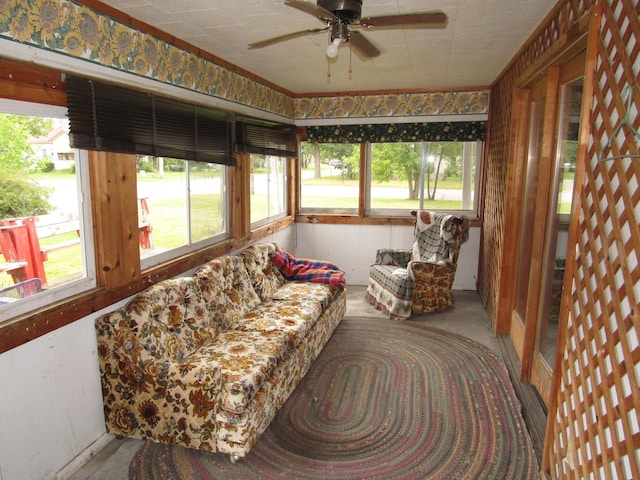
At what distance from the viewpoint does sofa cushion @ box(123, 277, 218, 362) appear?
8.04 ft

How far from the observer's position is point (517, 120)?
3.62 metres

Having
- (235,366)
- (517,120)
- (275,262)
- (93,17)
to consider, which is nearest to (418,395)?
(235,366)

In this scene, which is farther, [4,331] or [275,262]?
[275,262]

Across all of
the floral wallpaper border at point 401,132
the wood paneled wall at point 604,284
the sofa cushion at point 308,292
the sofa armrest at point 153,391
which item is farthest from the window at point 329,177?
the sofa armrest at point 153,391

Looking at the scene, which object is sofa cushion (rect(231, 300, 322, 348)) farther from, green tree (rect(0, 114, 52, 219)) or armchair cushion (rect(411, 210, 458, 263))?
armchair cushion (rect(411, 210, 458, 263))

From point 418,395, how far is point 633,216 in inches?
75.7

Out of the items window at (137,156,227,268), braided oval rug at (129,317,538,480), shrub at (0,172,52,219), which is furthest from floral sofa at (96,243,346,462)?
shrub at (0,172,52,219)

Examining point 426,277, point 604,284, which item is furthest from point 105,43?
point 426,277

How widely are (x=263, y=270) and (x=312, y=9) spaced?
8.06ft

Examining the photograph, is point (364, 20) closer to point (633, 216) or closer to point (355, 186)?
point (633, 216)

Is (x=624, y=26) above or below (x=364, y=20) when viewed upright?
below

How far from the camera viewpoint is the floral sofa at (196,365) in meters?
2.32

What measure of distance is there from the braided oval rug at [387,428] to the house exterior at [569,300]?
361 mm

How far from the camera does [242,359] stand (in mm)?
2570
